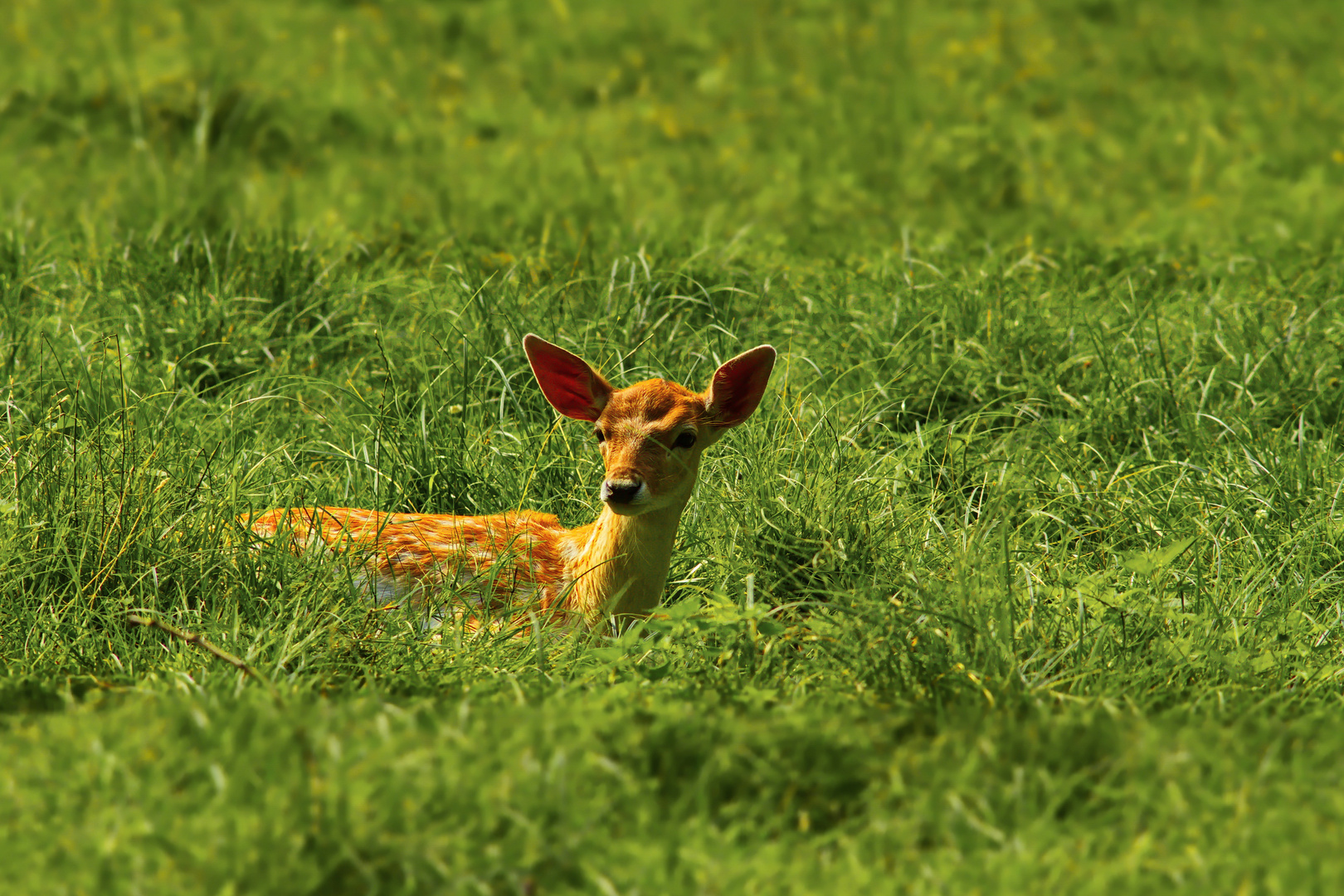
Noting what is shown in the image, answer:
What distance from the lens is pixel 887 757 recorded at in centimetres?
Answer: 327

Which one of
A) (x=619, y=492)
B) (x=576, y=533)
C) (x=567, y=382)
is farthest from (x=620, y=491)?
(x=576, y=533)

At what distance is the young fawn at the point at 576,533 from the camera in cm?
418

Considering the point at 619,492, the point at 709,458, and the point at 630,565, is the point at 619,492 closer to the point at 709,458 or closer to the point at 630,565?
the point at 630,565

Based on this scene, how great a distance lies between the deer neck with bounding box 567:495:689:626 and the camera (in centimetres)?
426

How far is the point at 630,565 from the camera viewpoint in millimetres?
4277

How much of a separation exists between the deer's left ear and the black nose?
18.1 inches

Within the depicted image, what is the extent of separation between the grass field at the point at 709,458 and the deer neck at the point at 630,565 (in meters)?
0.20

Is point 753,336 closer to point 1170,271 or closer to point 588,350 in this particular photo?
point 588,350

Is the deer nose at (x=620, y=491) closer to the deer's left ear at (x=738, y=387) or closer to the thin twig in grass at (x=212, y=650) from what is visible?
the deer's left ear at (x=738, y=387)

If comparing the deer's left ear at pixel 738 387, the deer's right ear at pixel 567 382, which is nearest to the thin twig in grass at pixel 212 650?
the deer's right ear at pixel 567 382

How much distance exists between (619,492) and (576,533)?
2.36ft

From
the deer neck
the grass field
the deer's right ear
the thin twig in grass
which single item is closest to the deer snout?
the deer neck

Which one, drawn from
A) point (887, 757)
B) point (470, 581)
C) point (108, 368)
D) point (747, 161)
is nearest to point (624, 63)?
point (747, 161)

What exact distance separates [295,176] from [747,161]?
2860 millimetres
